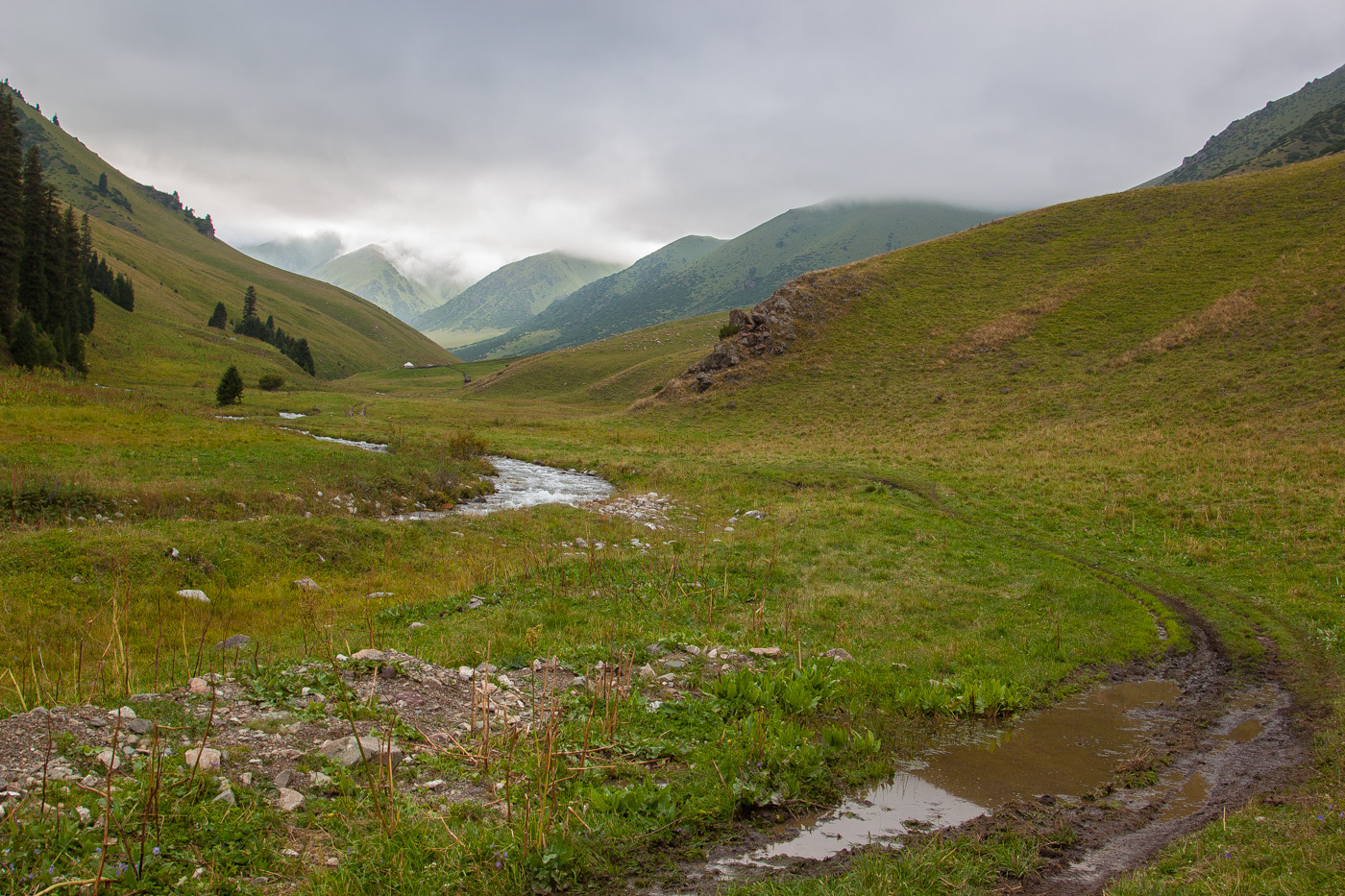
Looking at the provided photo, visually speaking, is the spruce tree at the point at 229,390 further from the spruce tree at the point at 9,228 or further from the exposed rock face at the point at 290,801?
the exposed rock face at the point at 290,801

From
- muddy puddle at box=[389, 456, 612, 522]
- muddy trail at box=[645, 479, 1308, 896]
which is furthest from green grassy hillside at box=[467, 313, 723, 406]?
muddy trail at box=[645, 479, 1308, 896]

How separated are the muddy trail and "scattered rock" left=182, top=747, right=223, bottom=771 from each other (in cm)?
441

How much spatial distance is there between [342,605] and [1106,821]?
13.7 metres

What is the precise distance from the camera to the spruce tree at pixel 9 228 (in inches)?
2128

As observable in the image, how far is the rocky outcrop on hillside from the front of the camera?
66062 millimetres

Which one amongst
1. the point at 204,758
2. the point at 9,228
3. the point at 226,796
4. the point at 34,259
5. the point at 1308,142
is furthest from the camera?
the point at 1308,142

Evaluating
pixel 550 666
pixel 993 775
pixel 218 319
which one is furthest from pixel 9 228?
pixel 218 319

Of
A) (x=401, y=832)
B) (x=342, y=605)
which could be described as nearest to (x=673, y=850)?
(x=401, y=832)

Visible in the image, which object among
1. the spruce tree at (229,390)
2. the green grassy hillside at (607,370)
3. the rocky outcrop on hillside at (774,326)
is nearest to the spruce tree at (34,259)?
the spruce tree at (229,390)

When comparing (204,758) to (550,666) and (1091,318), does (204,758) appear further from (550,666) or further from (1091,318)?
(1091,318)

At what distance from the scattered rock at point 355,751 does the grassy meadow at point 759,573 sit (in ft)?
1.78

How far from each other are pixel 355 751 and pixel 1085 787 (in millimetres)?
8447

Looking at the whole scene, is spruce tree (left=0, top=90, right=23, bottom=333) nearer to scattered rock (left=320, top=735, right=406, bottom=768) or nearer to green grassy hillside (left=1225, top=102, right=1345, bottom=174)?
scattered rock (left=320, top=735, right=406, bottom=768)

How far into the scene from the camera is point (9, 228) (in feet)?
180
